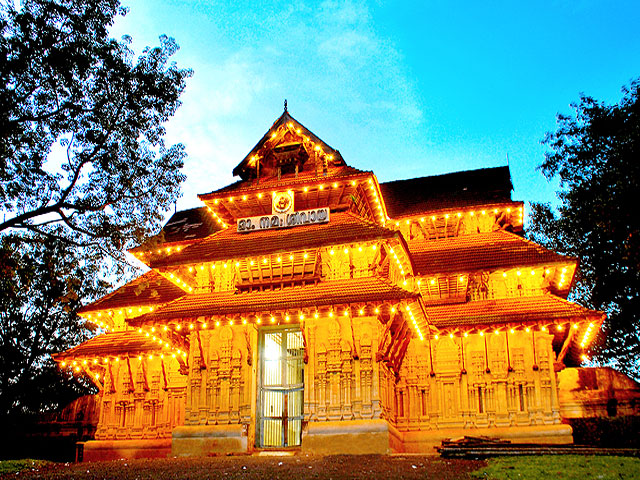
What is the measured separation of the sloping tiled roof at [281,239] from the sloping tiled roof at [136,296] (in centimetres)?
336

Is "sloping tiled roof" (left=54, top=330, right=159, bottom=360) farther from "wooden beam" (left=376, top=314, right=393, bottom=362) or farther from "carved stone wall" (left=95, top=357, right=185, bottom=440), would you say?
"wooden beam" (left=376, top=314, right=393, bottom=362)

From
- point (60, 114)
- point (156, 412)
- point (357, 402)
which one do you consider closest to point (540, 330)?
point (357, 402)

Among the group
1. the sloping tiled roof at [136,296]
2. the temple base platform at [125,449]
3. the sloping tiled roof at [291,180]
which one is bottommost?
the temple base platform at [125,449]

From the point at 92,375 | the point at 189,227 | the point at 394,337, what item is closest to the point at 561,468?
the point at 394,337

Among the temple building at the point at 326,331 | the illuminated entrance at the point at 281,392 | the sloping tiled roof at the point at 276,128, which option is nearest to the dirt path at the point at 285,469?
the temple building at the point at 326,331

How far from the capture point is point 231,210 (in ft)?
66.1

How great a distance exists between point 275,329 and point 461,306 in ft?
19.2

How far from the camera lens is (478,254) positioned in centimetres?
1936

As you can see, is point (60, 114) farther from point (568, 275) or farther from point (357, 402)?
point (568, 275)

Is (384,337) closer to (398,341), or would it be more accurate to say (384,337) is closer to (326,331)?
(398,341)

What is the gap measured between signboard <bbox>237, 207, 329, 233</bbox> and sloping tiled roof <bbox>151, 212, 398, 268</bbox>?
15cm

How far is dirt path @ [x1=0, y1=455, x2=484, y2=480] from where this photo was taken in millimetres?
11141

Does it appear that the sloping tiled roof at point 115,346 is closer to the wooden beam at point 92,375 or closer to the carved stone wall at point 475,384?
the wooden beam at point 92,375

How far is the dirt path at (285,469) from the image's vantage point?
36.6ft
